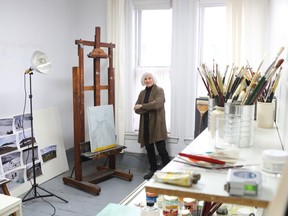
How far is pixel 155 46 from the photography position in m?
4.27

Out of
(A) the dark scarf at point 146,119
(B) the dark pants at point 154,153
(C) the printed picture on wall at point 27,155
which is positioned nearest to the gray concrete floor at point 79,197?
(B) the dark pants at point 154,153

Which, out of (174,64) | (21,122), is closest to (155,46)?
(174,64)

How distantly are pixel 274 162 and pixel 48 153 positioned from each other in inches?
141

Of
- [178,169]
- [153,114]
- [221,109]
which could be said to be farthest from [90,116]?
[178,169]

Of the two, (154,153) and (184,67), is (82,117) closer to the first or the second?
(154,153)

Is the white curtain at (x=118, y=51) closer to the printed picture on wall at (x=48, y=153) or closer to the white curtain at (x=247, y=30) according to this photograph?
the printed picture on wall at (x=48, y=153)

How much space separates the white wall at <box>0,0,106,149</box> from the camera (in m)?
3.44

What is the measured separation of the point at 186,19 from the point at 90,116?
5.90 ft

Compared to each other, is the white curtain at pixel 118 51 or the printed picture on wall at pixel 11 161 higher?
the white curtain at pixel 118 51

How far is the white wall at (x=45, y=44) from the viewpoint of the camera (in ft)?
11.3

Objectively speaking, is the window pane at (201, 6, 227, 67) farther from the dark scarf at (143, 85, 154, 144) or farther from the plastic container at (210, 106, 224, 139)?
the plastic container at (210, 106, 224, 139)

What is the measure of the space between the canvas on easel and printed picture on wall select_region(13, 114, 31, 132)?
0.76m

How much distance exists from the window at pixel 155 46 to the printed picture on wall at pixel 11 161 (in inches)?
76.7

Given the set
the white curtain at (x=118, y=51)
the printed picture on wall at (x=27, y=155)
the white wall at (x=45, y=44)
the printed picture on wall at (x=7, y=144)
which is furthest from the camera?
the white curtain at (x=118, y=51)
